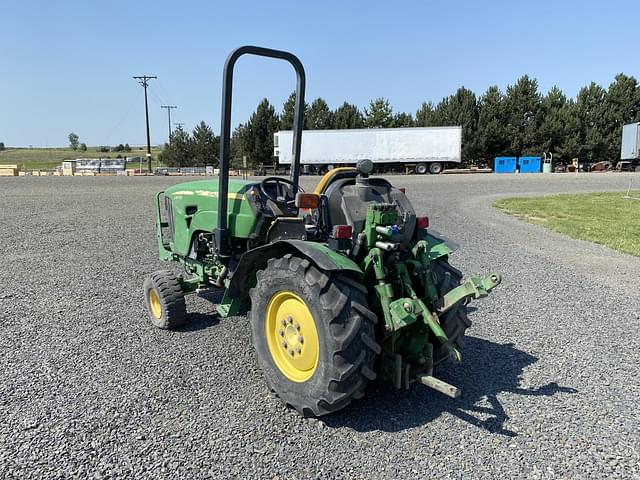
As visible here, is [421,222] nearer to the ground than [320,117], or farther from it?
nearer to the ground

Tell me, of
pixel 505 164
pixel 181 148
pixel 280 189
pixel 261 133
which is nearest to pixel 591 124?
pixel 505 164

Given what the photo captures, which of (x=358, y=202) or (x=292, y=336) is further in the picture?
(x=358, y=202)

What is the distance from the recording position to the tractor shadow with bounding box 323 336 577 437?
3.22 meters

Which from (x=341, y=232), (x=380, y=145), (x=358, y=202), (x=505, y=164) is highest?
(x=380, y=145)

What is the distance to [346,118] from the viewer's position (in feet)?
179

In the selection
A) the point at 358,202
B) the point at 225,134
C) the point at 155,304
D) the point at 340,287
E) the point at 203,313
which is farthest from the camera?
the point at 203,313

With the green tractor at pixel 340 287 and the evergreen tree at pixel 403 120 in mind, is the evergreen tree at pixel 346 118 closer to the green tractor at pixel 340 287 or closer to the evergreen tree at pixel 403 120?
the evergreen tree at pixel 403 120

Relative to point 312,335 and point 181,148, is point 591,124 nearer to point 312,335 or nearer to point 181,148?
point 181,148

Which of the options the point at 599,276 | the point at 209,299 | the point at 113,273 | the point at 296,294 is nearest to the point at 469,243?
the point at 599,276

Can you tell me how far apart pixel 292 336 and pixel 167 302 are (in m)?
1.89

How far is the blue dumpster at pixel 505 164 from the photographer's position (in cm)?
4581

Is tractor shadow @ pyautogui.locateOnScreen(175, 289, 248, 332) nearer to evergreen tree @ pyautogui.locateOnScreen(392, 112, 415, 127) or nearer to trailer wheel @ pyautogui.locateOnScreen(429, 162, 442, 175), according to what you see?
trailer wheel @ pyautogui.locateOnScreen(429, 162, 442, 175)

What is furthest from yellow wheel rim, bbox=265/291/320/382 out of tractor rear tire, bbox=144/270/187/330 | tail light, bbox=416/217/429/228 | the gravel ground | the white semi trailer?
the white semi trailer

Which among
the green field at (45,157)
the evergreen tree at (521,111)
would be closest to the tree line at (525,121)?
the evergreen tree at (521,111)
